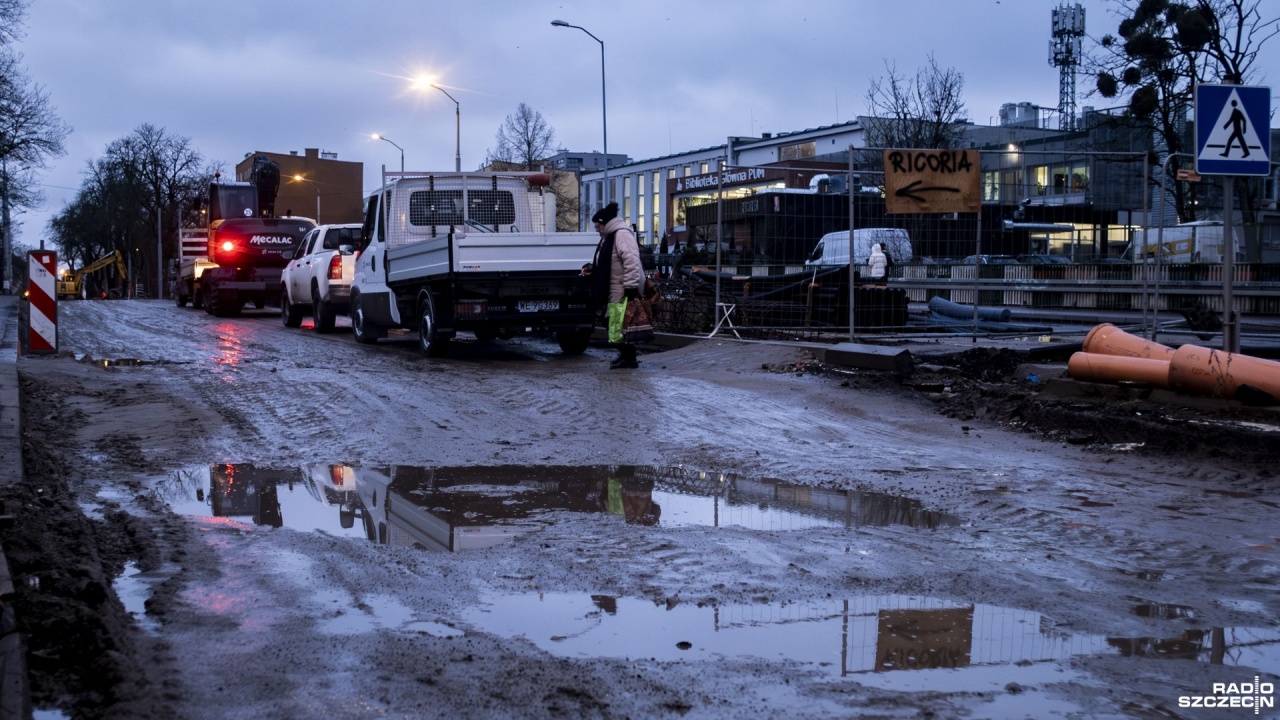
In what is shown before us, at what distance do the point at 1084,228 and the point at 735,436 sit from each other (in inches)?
605

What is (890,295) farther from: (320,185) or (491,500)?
(320,185)

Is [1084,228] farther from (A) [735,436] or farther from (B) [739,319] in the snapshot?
(A) [735,436]

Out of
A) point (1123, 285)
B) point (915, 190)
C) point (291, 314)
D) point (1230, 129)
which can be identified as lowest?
point (291, 314)

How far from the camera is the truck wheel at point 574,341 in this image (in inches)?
632

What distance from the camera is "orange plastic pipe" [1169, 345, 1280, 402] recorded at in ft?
27.2

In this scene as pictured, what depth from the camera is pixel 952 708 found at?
3.44m

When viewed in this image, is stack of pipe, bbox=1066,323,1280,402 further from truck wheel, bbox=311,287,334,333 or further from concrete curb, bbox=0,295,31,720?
truck wheel, bbox=311,287,334,333

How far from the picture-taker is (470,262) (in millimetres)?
14656

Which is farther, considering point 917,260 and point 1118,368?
point 917,260

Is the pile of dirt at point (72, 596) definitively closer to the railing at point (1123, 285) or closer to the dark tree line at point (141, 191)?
the railing at point (1123, 285)

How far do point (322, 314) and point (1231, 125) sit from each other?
16125 millimetres

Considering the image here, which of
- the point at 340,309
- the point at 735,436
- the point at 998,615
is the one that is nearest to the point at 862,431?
the point at 735,436

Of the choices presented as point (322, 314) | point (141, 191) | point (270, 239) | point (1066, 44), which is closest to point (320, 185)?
point (141, 191)

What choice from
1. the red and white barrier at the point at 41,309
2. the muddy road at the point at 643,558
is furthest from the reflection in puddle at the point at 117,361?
the muddy road at the point at 643,558
